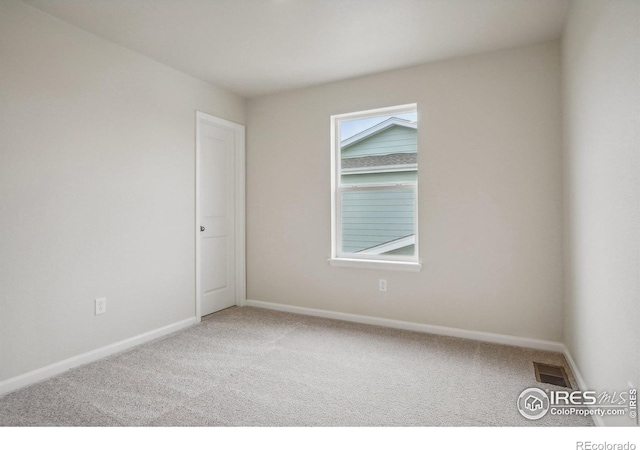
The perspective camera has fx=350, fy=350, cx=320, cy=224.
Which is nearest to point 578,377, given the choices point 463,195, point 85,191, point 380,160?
point 463,195

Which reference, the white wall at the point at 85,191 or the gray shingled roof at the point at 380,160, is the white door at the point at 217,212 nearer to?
the white wall at the point at 85,191

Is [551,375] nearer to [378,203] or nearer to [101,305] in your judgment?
[378,203]

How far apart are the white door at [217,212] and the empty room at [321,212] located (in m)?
0.03

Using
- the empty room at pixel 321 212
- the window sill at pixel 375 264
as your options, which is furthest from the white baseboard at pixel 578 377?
the window sill at pixel 375 264

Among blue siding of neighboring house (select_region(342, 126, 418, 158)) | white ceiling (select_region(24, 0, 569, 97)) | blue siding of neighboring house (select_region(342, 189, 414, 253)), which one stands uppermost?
white ceiling (select_region(24, 0, 569, 97))

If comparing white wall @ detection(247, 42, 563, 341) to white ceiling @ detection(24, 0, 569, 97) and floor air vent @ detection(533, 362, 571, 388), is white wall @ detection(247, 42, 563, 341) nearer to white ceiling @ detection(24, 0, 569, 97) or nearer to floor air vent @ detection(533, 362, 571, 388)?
white ceiling @ detection(24, 0, 569, 97)

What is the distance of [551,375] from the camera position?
241 centimetres

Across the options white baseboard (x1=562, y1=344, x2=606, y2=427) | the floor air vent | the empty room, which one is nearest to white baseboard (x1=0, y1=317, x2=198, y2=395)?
the empty room

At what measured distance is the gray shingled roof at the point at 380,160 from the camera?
346 cm

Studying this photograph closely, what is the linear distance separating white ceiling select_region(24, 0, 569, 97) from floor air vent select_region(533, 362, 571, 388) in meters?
2.50

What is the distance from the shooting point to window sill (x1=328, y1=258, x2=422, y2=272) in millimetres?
3355

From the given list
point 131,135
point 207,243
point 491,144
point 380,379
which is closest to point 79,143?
point 131,135

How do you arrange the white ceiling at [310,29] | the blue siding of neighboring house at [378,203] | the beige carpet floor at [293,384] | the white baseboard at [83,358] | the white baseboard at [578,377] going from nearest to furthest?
the white baseboard at [578,377]
the beige carpet floor at [293,384]
the white baseboard at [83,358]
the white ceiling at [310,29]
the blue siding of neighboring house at [378,203]
